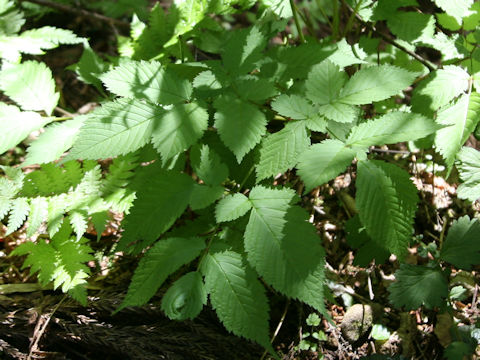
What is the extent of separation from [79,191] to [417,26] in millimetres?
1953

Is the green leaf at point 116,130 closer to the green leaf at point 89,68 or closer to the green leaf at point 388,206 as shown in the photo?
the green leaf at point 89,68

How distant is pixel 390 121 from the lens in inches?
56.8

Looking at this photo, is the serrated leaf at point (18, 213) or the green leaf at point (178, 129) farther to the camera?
the serrated leaf at point (18, 213)

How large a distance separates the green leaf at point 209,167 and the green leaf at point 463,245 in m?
1.07

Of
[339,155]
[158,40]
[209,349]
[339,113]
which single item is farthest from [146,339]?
[158,40]

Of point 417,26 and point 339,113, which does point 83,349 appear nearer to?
point 339,113

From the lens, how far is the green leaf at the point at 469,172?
1.74 metres

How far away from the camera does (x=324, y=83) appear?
5.27 feet

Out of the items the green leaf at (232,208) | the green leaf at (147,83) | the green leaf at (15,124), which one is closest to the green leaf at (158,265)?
the green leaf at (232,208)

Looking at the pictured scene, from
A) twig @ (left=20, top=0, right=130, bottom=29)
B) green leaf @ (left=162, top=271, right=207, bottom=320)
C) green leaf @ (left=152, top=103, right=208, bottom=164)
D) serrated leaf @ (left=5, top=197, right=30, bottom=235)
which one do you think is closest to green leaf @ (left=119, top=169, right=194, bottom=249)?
green leaf @ (left=152, top=103, right=208, bottom=164)

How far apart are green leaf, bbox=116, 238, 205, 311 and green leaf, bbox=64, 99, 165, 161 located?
0.42 metres

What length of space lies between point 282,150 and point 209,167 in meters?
0.34

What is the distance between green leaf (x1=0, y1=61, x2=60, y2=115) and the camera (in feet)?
6.54

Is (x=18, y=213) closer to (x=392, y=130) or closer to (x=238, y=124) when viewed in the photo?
(x=238, y=124)
